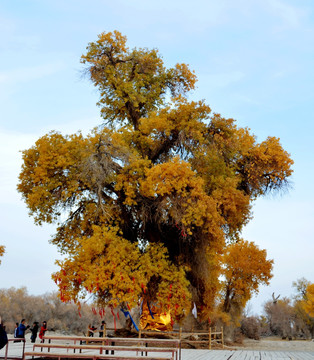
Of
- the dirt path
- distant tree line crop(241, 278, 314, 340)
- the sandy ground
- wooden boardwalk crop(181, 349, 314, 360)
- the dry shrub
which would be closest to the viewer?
wooden boardwalk crop(181, 349, 314, 360)

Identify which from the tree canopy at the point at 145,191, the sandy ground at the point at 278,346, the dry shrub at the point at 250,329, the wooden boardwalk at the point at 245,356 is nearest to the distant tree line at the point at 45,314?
the dry shrub at the point at 250,329

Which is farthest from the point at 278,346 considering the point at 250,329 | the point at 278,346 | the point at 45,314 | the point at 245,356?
the point at 45,314

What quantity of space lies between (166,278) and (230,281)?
17.4 meters

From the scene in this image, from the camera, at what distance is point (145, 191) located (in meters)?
19.6

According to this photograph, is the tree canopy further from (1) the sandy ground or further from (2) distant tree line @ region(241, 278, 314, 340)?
(2) distant tree line @ region(241, 278, 314, 340)

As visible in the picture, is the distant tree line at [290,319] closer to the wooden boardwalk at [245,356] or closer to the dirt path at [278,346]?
the dirt path at [278,346]

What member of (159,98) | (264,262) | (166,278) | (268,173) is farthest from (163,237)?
(264,262)

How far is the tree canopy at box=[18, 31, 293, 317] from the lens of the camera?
19.0 meters

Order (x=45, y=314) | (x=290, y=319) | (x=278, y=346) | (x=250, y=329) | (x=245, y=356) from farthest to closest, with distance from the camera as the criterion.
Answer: (x=290, y=319), (x=45, y=314), (x=250, y=329), (x=278, y=346), (x=245, y=356)

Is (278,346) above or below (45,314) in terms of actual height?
below

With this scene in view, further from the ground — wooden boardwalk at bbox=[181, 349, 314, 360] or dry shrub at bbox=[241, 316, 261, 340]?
wooden boardwalk at bbox=[181, 349, 314, 360]

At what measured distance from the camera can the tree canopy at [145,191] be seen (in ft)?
62.2

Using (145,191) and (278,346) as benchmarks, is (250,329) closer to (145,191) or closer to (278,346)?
→ (278,346)

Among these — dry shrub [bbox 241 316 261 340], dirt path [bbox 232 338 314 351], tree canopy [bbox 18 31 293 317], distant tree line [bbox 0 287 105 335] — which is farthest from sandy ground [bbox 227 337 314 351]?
distant tree line [bbox 0 287 105 335]
